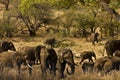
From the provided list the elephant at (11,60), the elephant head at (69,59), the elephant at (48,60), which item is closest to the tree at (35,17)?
the elephant at (11,60)

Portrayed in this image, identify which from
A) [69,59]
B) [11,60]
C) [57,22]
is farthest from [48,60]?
[57,22]

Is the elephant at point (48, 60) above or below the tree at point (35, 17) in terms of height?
above

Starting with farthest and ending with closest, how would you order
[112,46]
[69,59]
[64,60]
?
1. [112,46]
2. [64,60]
3. [69,59]

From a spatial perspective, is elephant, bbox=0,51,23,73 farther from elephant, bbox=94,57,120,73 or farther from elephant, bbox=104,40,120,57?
elephant, bbox=104,40,120,57

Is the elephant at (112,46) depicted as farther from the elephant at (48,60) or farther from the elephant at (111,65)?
the elephant at (48,60)

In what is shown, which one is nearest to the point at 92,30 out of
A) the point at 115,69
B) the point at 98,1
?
the point at 98,1

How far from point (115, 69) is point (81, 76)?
62.6 inches

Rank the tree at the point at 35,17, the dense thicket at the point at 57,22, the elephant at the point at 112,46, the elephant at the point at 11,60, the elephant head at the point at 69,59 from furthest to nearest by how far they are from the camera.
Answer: the tree at the point at 35,17, the dense thicket at the point at 57,22, the elephant at the point at 112,46, the elephant at the point at 11,60, the elephant head at the point at 69,59

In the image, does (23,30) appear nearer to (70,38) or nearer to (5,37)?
(5,37)

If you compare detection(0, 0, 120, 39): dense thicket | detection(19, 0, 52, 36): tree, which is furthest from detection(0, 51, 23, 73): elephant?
detection(19, 0, 52, 36): tree

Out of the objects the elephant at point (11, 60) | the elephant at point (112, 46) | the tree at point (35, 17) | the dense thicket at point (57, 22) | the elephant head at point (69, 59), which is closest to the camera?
the elephant head at point (69, 59)

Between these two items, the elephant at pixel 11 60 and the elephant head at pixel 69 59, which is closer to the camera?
the elephant head at pixel 69 59

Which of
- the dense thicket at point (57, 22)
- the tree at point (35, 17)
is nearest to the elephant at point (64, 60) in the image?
the dense thicket at point (57, 22)

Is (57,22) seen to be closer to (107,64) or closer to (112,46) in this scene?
(112,46)
